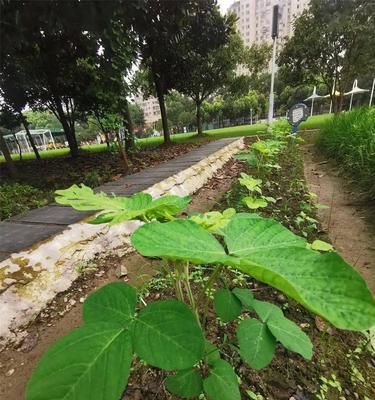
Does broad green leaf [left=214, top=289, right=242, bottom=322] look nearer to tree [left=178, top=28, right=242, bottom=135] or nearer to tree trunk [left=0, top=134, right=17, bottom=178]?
tree trunk [left=0, top=134, right=17, bottom=178]

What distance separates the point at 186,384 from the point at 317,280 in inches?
17.6

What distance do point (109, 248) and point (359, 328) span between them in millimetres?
1782

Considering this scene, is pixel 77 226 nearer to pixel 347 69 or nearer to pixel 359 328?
pixel 359 328

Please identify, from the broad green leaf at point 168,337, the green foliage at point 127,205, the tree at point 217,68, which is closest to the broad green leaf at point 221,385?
the broad green leaf at point 168,337

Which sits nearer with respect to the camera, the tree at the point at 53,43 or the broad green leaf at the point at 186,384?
the broad green leaf at the point at 186,384

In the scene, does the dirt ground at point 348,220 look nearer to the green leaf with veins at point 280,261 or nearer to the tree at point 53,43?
the green leaf with veins at point 280,261

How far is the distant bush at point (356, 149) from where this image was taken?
127 inches

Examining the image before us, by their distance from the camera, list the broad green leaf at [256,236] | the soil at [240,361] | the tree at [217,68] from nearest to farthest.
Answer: the broad green leaf at [256,236] < the soil at [240,361] < the tree at [217,68]

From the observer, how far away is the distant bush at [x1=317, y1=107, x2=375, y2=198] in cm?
322

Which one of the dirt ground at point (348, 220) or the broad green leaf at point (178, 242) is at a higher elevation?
the broad green leaf at point (178, 242)

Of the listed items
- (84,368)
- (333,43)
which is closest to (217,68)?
(333,43)

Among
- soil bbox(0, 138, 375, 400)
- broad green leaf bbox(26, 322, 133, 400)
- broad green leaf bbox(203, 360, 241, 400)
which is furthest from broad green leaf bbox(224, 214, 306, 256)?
soil bbox(0, 138, 375, 400)

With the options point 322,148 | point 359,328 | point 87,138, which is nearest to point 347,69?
point 322,148

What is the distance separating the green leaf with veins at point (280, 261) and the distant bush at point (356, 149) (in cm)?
298
